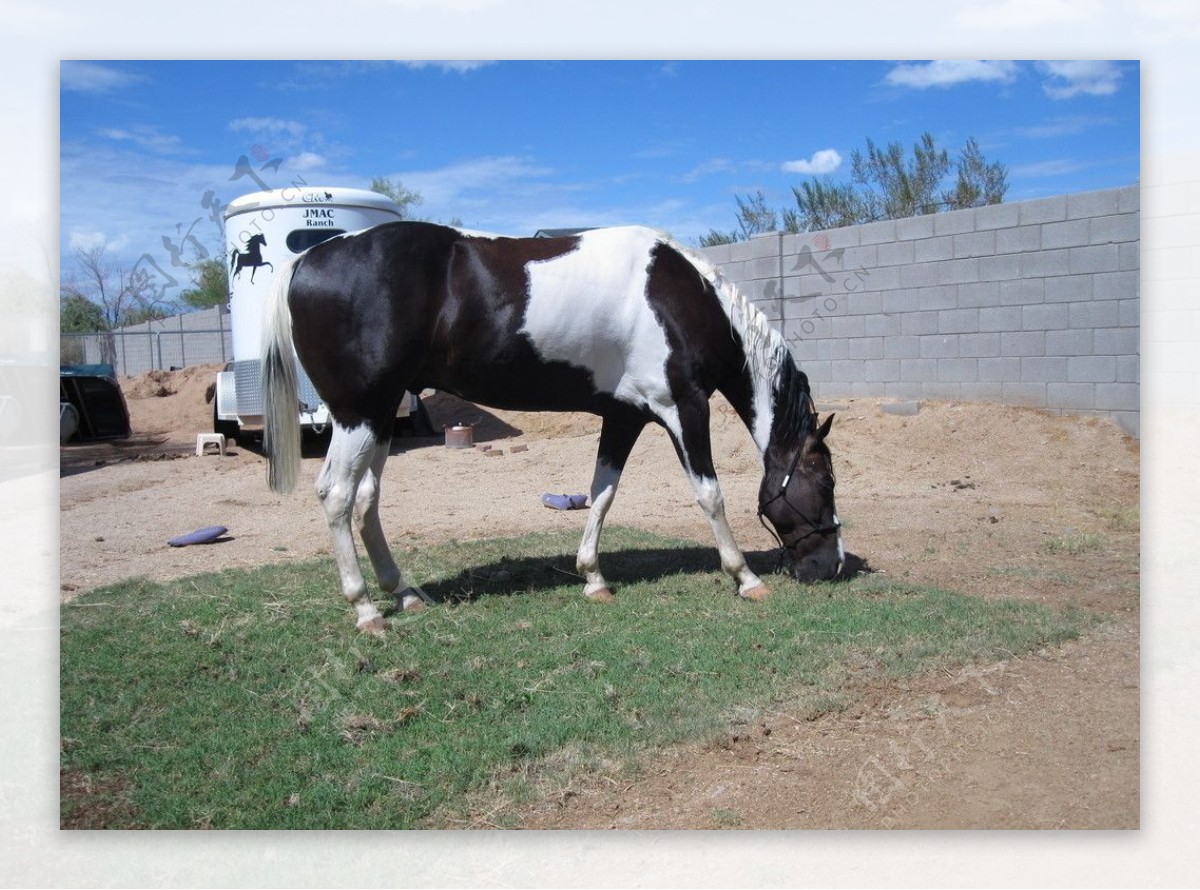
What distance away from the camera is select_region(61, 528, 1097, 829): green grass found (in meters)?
3.29

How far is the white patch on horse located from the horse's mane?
0.40 m

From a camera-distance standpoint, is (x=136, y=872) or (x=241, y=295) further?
(x=241, y=295)

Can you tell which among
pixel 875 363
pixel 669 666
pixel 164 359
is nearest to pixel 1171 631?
pixel 669 666

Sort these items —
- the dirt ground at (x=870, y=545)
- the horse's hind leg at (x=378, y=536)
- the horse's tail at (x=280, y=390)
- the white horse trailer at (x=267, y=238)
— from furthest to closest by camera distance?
1. the white horse trailer at (x=267, y=238)
2. the horse's hind leg at (x=378, y=536)
3. the horse's tail at (x=280, y=390)
4. the dirt ground at (x=870, y=545)

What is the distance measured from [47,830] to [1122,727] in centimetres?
377

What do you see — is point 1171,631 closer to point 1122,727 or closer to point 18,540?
point 1122,727

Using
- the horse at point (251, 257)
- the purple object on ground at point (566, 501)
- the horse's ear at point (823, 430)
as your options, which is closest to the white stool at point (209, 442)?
the horse at point (251, 257)

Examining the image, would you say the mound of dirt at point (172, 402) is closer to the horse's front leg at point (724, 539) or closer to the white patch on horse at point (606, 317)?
the white patch on horse at point (606, 317)

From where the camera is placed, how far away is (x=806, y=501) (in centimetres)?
534

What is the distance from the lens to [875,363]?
1101 centimetres

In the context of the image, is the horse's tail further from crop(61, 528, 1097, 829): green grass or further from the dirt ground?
the dirt ground

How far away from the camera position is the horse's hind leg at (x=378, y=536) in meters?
5.02

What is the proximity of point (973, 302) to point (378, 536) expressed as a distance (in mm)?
7114

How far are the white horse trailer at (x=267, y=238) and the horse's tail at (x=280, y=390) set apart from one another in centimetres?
588
